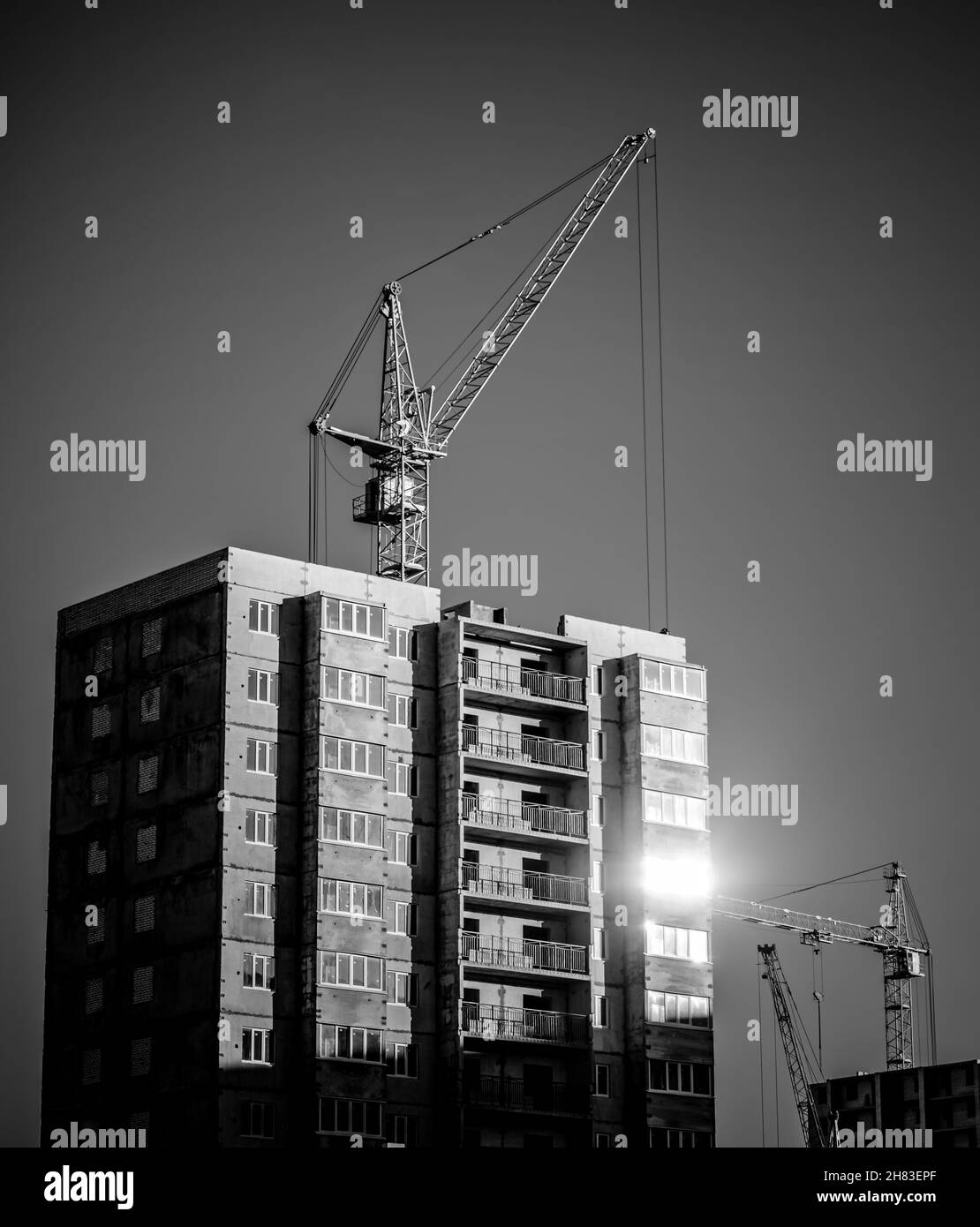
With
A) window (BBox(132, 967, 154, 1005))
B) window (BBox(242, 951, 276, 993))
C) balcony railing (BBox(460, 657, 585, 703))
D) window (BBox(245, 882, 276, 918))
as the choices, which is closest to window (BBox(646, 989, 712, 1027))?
balcony railing (BBox(460, 657, 585, 703))

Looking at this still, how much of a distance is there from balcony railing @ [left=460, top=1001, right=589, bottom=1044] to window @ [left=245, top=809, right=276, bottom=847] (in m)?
14.1

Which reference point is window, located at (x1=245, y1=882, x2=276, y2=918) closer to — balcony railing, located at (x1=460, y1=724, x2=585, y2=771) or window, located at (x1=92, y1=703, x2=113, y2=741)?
window, located at (x1=92, y1=703, x2=113, y2=741)

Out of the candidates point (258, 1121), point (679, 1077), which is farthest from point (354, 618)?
point (679, 1077)

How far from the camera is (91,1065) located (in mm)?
139500

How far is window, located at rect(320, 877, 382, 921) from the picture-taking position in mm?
136125

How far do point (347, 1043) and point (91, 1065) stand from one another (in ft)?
48.9

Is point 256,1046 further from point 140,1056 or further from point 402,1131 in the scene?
point 402,1131

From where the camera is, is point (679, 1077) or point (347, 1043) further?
point (679, 1077)

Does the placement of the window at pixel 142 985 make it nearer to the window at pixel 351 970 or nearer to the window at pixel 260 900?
the window at pixel 260 900

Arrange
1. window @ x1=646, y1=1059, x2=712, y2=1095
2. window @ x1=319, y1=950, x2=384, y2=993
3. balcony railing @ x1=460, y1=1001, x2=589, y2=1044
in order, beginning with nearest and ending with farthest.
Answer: window @ x1=319, y1=950, x2=384, y2=993
balcony railing @ x1=460, y1=1001, x2=589, y2=1044
window @ x1=646, y1=1059, x2=712, y2=1095
